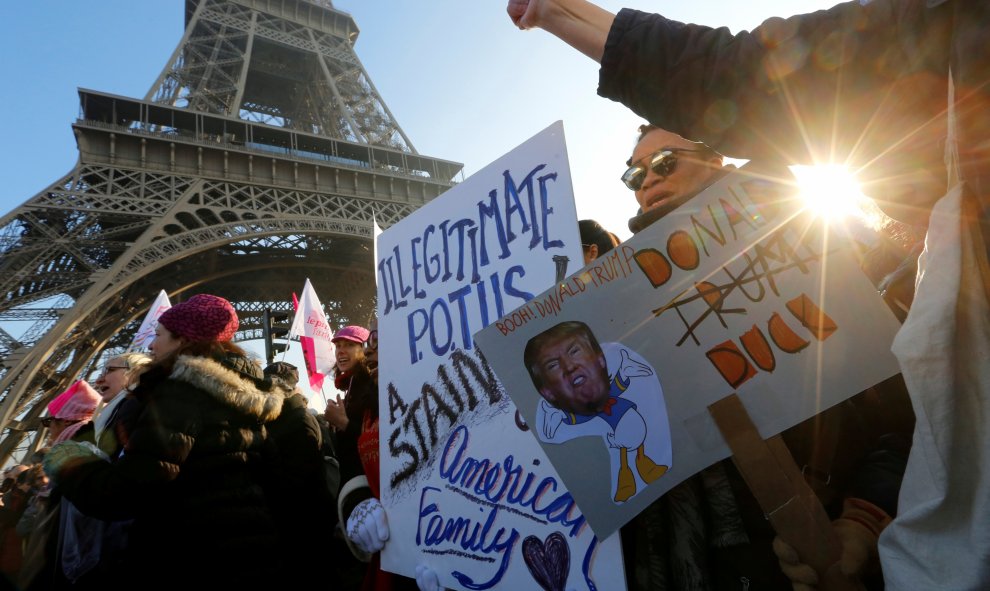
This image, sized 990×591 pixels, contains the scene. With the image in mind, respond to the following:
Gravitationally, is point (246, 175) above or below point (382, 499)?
above

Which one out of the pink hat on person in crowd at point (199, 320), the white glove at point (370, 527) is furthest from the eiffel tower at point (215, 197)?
the white glove at point (370, 527)

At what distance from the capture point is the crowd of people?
583mm

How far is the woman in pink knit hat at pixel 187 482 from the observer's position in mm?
1560

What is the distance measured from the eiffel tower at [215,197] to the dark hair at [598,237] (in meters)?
11.6

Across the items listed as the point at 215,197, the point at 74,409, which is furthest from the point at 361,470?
the point at 215,197

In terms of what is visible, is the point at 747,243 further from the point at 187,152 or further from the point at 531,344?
the point at 187,152

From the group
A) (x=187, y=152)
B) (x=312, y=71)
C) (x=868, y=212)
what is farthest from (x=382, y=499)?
(x=312, y=71)

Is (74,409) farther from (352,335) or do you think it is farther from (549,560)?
(549,560)

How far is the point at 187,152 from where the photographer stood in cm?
1366

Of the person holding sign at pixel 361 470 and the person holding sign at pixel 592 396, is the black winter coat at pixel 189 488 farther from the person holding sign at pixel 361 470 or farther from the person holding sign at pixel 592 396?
the person holding sign at pixel 592 396

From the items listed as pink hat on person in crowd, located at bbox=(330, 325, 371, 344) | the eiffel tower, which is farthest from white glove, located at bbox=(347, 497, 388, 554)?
the eiffel tower

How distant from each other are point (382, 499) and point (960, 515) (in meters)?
1.30

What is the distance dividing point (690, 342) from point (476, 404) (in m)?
0.61

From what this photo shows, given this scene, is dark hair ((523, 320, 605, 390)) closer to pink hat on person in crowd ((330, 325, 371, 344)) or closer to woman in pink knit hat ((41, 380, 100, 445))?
pink hat on person in crowd ((330, 325, 371, 344))
